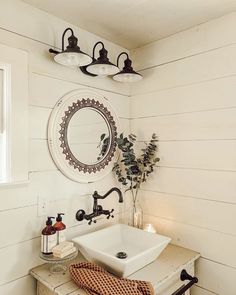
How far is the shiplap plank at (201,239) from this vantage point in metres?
1.43

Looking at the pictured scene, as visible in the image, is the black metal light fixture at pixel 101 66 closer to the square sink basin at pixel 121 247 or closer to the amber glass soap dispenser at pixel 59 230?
the amber glass soap dispenser at pixel 59 230

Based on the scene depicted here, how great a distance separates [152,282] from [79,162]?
80 cm

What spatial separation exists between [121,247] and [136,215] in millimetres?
259

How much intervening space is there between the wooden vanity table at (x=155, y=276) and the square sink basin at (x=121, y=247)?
0.05 meters

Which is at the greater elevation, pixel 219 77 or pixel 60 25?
pixel 60 25

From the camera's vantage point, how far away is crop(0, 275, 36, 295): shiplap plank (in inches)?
49.1

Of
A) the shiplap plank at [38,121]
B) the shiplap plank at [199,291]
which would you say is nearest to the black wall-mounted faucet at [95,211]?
the shiplap plank at [38,121]

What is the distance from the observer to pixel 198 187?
1.56 meters

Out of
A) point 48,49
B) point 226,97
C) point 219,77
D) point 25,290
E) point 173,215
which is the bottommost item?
point 25,290

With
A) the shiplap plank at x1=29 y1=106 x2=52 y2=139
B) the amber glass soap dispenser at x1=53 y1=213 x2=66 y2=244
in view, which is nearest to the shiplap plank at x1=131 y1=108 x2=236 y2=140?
the shiplap plank at x1=29 y1=106 x2=52 y2=139

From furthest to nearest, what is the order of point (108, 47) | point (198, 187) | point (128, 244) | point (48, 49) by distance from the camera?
point (108, 47) → point (128, 244) → point (198, 187) → point (48, 49)

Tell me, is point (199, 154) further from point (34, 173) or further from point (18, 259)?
point (18, 259)

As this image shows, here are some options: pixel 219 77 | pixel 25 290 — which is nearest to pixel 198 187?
pixel 219 77

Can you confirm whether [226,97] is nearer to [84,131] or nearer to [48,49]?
[84,131]
